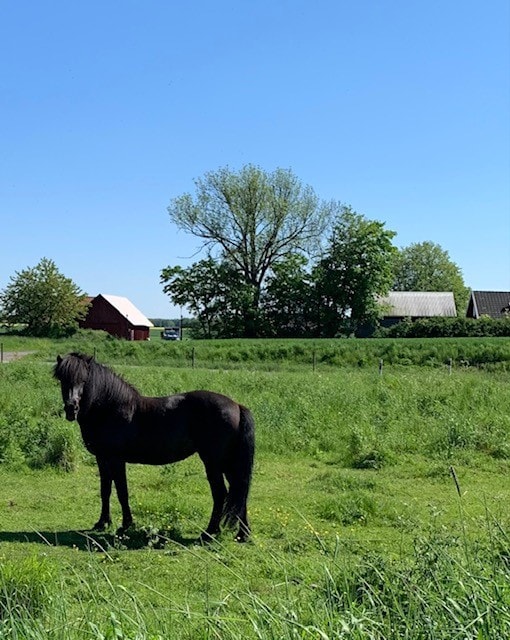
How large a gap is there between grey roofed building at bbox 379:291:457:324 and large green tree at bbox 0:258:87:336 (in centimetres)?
3050

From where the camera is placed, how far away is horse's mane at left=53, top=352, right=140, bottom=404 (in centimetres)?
714

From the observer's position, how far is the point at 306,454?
12.2m

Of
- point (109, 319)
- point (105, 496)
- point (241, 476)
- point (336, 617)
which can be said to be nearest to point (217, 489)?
point (241, 476)

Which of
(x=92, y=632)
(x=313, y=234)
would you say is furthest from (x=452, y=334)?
(x=92, y=632)

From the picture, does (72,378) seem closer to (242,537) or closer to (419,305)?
(242,537)

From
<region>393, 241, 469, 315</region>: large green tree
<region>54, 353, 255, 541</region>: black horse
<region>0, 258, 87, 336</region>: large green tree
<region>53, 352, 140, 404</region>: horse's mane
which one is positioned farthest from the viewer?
<region>393, 241, 469, 315</region>: large green tree

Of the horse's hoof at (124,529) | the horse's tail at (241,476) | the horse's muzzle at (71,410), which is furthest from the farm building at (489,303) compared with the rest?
the horse's muzzle at (71,410)

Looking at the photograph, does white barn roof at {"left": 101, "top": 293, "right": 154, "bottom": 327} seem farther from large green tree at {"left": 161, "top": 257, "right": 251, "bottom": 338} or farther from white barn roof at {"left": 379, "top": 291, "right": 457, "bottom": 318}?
white barn roof at {"left": 379, "top": 291, "right": 457, "bottom": 318}

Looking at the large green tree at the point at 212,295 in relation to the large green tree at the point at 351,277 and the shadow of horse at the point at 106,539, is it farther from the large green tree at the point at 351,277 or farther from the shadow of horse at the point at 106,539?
the shadow of horse at the point at 106,539

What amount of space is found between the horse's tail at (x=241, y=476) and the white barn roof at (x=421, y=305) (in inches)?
2468

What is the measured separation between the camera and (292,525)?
7742 millimetres

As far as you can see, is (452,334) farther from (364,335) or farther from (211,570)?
(211,570)

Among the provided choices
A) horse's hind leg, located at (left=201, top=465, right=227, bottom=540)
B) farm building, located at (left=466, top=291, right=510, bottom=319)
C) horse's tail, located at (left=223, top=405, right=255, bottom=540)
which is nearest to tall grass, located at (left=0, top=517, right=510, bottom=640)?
horse's tail, located at (left=223, top=405, right=255, bottom=540)

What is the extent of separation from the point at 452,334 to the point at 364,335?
35.7ft
